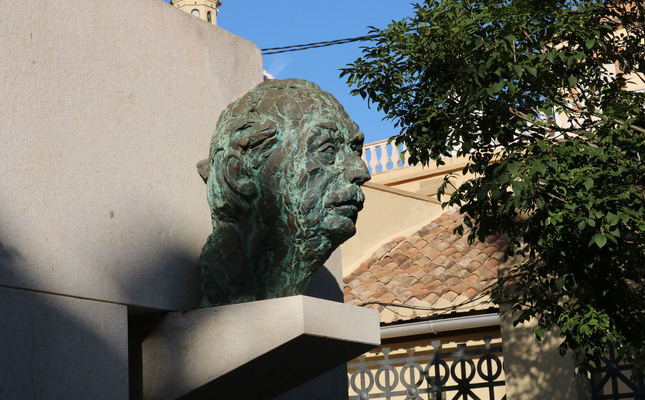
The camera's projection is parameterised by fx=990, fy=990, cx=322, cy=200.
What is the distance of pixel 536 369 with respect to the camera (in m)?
9.38

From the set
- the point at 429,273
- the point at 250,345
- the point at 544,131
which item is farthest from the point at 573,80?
the point at 429,273

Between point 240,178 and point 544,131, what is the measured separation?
3707mm

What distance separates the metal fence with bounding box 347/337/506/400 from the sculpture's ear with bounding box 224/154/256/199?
6.48 meters

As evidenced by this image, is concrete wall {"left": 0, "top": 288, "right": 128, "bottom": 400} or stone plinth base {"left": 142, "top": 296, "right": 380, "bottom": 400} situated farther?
stone plinth base {"left": 142, "top": 296, "right": 380, "bottom": 400}

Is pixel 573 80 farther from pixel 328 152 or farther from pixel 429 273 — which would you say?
pixel 429 273

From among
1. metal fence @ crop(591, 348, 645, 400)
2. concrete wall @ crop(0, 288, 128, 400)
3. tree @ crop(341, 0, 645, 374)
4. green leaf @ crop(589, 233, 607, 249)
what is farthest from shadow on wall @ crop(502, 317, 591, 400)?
concrete wall @ crop(0, 288, 128, 400)

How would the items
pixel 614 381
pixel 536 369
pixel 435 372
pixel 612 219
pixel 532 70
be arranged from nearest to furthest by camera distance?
pixel 612 219 < pixel 532 70 < pixel 614 381 < pixel 536 369 < pixel 435 372

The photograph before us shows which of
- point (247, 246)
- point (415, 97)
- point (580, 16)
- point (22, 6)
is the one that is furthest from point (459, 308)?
point (22, 6)

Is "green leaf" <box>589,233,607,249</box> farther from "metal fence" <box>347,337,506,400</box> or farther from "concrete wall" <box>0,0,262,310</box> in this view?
A: "metal fence" <box>347,337,506,400</box>

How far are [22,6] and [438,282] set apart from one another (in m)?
8.06

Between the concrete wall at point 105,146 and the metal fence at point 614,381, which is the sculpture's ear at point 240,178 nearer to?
the concrete wall at point 105,146

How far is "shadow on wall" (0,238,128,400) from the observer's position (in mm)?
3010

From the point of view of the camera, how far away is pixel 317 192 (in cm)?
346

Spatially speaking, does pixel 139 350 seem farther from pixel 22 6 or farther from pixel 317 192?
pixel 22 6
